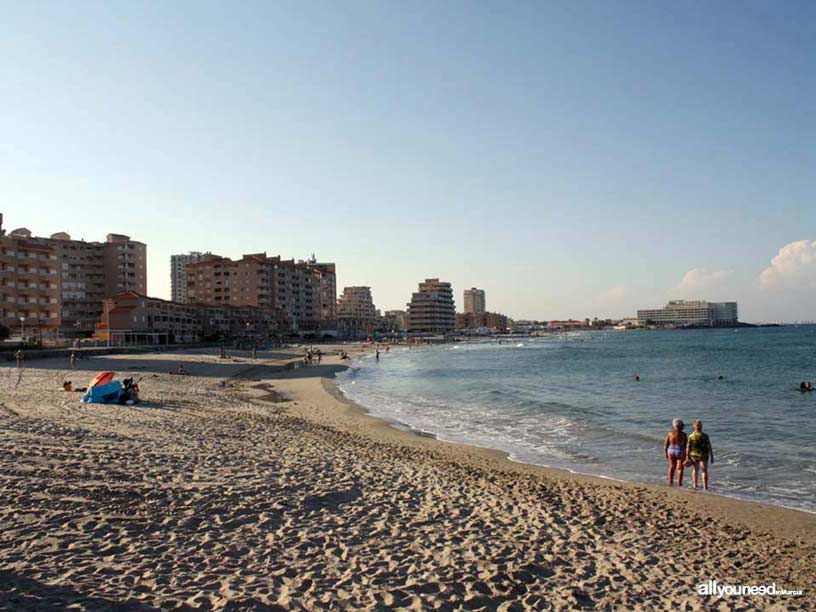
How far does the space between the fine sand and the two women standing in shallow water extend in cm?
101

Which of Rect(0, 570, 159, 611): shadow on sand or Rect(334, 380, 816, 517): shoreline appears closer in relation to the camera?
Rect(0, 570, 159, 611): shadow on sand

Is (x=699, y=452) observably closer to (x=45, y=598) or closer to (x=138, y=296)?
(x=45, y=598)

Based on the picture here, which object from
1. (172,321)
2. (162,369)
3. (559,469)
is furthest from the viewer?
(172,321)

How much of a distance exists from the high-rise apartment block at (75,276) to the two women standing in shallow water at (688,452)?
73.4m

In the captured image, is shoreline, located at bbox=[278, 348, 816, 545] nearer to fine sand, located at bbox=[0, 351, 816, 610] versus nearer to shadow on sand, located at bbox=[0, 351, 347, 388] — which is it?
fine sand, located at bbox=[0, 351, 816, 610]

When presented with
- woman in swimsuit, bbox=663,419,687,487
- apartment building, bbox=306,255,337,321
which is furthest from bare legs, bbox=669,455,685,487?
apartment building, bbox=306,255,337,321

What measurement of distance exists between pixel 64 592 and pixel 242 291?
13501cm

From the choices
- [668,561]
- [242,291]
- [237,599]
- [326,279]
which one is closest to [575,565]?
[668,561]

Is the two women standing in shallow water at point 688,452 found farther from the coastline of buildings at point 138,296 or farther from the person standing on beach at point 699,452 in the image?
the coastline of buildings at point 138,296

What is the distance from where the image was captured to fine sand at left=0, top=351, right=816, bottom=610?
620cm

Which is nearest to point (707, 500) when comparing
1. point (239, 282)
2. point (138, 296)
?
point (138, 296)

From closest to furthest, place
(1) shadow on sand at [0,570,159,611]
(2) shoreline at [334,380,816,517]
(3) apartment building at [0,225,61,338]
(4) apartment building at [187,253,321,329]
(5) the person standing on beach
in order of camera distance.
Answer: (1) shadow on sand at [0,570,159,611] → (2) shoreline at [334,380,816,517] → (5) the person standing on beach → (3) apartment building at [0,225,61,338] → (4) apartment building at [187,253,321,329]

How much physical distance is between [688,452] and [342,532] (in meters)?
8.82

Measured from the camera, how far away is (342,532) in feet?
26.8
